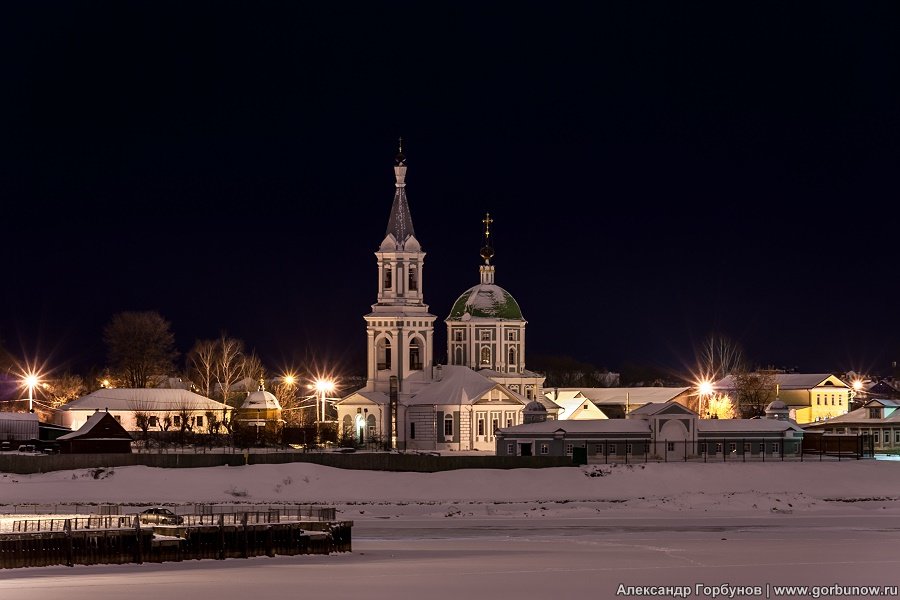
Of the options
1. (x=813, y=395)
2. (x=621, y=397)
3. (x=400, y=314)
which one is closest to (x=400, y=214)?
(x=400, y=314)

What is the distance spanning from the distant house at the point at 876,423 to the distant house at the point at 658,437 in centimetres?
1110

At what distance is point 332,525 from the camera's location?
61.5m

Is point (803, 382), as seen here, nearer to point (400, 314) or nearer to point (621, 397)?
point (621, 397)

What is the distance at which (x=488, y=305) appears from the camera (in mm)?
120250

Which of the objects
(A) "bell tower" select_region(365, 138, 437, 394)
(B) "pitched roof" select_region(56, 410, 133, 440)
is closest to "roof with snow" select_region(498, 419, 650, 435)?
(A) "bell tower" select_region(365, 138, 437, 394)

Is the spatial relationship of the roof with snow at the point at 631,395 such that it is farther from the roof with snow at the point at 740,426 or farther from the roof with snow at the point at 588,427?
the roof with snow at the point at 588,427

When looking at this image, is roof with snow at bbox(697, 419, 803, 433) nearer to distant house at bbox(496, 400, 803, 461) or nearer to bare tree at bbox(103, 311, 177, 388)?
distant house at bbox(496, 400, 803, 461)

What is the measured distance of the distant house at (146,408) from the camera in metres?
107

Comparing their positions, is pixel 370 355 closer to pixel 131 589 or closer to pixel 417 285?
pixel 417 285

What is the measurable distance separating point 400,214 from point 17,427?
3006 centimetres

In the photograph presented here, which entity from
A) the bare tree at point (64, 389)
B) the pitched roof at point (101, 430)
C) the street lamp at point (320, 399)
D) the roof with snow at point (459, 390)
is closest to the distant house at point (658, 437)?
the roof with snow at point (459, 390)

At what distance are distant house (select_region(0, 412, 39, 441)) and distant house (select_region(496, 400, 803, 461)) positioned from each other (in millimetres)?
25572

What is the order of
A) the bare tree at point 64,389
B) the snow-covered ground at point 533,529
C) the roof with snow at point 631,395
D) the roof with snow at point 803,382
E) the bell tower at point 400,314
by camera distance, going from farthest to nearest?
the roof with snow at point 803,382
the roof with snow at point 631,395
the bare tree at point 64,389
the bell tower at point 400,314
the snow-covered ground at point 533,529

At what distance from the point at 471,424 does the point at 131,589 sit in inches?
2223
